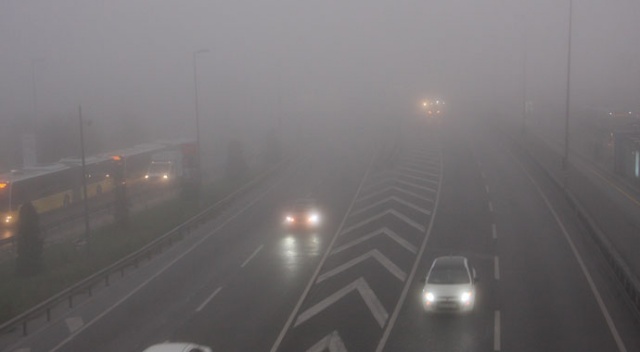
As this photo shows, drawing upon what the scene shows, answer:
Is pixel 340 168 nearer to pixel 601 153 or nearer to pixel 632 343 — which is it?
pixel 601 153

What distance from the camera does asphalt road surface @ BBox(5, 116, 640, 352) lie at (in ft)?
60.8

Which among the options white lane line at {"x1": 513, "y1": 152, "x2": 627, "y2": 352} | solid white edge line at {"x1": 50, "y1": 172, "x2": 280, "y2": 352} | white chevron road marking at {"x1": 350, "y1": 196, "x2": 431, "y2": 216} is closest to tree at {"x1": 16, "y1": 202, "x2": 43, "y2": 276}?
solid white edge line at {"x1": 50, "y1": 172, "x2": 280, "y2": 352}

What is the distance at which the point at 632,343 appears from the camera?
17.4 m

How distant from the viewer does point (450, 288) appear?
65.8 ft

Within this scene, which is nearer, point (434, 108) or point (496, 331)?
point (496, 331)

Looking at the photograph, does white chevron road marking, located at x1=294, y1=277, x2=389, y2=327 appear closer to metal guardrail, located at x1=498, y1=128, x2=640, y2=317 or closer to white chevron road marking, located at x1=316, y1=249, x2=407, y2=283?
white chevron road marking, located at x1=316, y1=249, x2=407, y2=283

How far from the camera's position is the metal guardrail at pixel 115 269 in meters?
20.5

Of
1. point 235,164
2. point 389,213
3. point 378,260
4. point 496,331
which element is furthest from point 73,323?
point 235,164

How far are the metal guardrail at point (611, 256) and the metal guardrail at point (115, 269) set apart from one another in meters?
15.4

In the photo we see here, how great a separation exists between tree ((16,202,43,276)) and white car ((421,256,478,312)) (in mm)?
14743

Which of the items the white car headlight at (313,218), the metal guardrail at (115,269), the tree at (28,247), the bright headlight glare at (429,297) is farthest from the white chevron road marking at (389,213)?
the bright headlight glare at (429,297)

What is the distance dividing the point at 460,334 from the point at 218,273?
10.4 meters

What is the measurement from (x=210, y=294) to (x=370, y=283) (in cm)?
476

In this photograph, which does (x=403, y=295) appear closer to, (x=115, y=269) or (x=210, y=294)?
(x=210, y=294)
